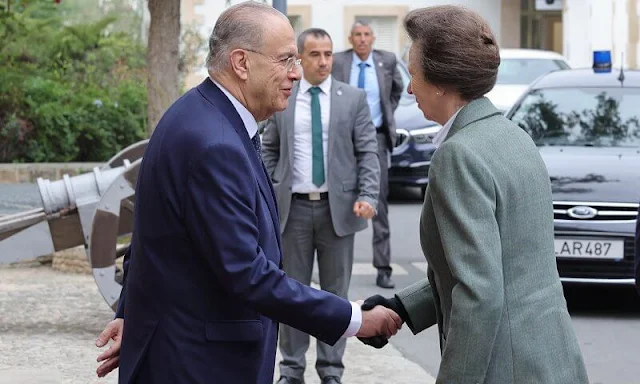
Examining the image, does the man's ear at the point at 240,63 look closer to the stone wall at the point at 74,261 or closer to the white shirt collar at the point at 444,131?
the white shirt collar at the point at 444,131

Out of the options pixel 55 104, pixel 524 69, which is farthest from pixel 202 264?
pixel 524 69

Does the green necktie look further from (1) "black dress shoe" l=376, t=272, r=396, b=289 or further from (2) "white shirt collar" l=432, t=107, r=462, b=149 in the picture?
(2) "white shirt collar" l=432, t=107, r=462, b=149

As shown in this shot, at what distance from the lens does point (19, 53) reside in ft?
66.1

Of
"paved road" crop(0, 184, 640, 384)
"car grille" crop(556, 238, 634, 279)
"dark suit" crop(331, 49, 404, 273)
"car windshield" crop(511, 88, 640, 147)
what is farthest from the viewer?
"dark suit" crop(331, 49, 404, 273)

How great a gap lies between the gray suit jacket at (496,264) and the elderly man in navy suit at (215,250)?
1.58 feet

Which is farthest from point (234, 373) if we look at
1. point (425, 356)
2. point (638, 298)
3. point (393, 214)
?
point (393, 214)

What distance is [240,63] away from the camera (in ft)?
13.1

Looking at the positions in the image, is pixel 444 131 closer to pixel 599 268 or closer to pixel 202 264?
pixel 202 264

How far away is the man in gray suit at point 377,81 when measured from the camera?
11.6 m

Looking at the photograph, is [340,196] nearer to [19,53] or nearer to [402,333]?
[402,333]

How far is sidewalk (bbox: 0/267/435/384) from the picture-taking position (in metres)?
7.73

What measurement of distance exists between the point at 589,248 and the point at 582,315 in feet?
1.67

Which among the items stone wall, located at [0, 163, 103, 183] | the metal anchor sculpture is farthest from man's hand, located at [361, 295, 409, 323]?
stone wall, located at [0, 163, 103, 183]

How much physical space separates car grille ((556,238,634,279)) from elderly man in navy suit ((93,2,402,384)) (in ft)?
20.4
